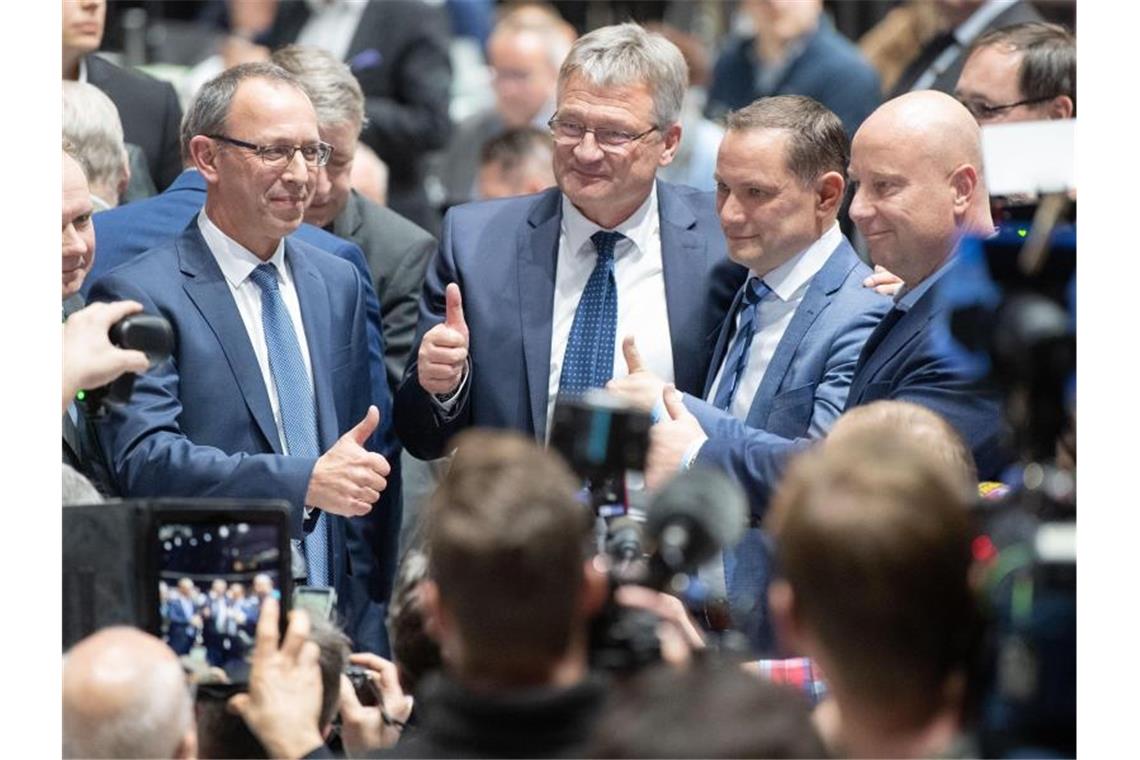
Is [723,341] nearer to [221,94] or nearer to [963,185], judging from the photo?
[963,185]

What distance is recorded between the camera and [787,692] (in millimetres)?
2480

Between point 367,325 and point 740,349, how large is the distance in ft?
3.23

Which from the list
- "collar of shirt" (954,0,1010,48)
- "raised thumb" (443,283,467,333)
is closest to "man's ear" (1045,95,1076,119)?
"collar of shirt" (954,0,1010,48)

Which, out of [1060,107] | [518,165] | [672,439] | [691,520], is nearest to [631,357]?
[672,439]

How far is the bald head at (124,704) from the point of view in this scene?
2939 mm

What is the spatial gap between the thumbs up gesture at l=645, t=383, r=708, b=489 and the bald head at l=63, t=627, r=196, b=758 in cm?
133

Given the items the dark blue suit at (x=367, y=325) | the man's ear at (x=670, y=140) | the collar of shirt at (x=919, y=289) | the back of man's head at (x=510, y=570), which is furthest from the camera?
the dark blue suit at (x=367, y=325)

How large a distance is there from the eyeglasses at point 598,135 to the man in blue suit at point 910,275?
0.58 m

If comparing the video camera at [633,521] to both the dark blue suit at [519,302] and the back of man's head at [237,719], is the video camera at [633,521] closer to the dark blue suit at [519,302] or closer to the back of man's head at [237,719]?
the back of man's head at [237,719]

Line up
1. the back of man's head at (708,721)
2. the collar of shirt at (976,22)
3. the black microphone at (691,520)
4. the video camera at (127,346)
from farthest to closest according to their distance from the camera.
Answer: the collar of shirt at (976,22), the video camera at (127,346), the black microphone at (691,520), the back of man's head at (708,721)

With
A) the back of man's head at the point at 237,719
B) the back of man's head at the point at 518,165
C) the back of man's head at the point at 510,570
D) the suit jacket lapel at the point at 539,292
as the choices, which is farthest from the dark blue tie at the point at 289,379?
the back of man's head at the point at 518,165
